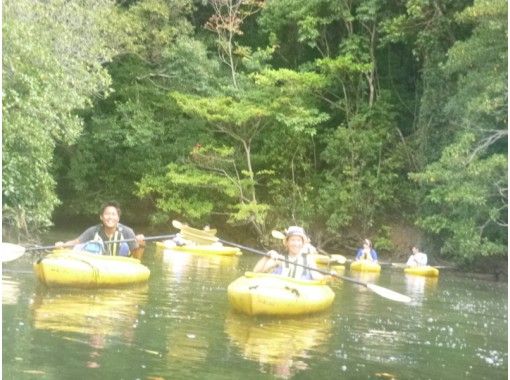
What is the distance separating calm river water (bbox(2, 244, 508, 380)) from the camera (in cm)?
539

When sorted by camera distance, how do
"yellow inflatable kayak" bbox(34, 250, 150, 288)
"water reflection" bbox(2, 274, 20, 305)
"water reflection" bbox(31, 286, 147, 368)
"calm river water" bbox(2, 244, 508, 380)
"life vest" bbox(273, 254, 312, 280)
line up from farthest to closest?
"life vest" bbox(273, 254, 312, 280) < "yellow inflatable kayak" bbox(34, 250, 150, 288) < "water reflection" bbox(2, 274, 20, 305) < "water reflection" bbox(31, 286, 147, 368) < "calm river water" bbox(2, 244, 508, 380)

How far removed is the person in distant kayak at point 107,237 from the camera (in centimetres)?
885

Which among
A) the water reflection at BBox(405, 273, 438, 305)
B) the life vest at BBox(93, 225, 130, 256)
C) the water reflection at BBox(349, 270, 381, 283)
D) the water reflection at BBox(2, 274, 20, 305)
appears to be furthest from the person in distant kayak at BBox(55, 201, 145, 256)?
the water reflection at BBox(349, 270, 381, 283)

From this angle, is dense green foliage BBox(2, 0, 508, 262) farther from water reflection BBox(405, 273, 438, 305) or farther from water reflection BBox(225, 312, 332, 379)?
water reflection BBox(225, 312, 332, 379)

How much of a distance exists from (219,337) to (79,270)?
2431mm

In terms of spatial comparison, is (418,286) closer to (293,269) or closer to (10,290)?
(293,269)

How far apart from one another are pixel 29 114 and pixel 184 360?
288 inches

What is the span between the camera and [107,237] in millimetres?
9148

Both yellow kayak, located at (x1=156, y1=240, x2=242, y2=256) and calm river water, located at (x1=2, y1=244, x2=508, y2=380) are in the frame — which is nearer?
calm river water, located at (x1=2, y1=244, x2=508, y2=380)

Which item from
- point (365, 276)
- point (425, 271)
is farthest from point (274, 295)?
point (425, 271)

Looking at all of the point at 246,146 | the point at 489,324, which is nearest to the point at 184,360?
the point at 489,324

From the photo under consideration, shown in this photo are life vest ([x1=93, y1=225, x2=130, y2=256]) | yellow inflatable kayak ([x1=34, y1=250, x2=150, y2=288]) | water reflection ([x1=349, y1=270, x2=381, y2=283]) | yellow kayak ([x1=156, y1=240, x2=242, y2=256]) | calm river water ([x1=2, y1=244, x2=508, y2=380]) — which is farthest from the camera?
yellow kayak ([x1=156, y1=240, x2=242, y2=256])

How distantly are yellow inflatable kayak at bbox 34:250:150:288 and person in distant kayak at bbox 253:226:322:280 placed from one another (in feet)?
5.26

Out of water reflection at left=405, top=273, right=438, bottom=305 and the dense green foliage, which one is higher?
the dense green foliage
